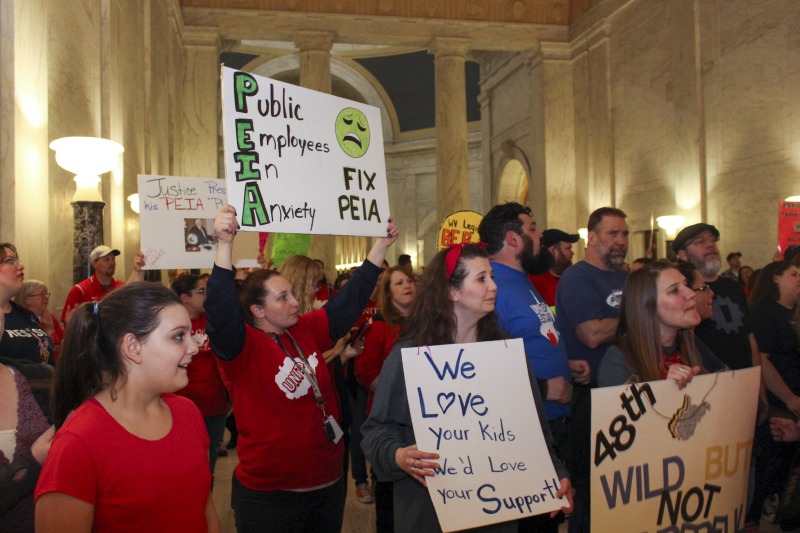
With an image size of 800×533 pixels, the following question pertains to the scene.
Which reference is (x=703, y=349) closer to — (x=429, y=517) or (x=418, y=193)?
(x=429, y=517)

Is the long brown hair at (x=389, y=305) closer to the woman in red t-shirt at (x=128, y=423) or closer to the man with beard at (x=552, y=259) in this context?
the man with beard at (x=552, y=259)

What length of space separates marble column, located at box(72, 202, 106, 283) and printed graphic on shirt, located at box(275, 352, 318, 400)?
4.76 metres

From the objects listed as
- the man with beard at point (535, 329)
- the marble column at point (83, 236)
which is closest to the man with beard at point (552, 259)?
the man with beard at point (535, 329)

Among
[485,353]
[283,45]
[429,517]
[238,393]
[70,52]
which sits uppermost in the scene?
[283,45]

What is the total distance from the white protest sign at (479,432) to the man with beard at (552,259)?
3471mm

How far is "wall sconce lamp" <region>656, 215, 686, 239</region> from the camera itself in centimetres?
1507

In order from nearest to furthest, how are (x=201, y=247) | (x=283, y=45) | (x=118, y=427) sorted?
1. (x=118, y=427)
2. (x=201, y=247)
3. (x=283, y=45)

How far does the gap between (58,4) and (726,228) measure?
482 inches

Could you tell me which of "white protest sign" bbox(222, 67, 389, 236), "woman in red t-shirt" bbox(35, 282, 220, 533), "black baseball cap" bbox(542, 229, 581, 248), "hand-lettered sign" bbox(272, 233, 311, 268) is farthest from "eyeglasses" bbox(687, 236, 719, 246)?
"woman in red t-shirt" bbox(35, 282, 220, 533)

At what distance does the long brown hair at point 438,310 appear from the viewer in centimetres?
291


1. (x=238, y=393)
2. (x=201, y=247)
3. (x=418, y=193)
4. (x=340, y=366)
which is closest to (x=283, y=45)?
(x=418, y=193)

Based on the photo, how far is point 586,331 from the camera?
4.51 meters

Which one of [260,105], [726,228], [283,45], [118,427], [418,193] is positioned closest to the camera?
[118,427]

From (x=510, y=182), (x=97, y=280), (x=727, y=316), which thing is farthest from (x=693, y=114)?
(x=97, y=280)
